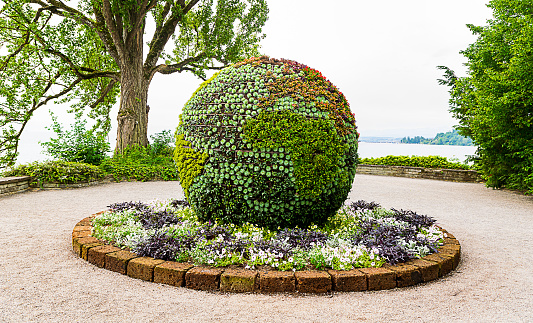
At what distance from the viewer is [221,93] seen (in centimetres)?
440

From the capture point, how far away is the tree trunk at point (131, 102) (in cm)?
1341

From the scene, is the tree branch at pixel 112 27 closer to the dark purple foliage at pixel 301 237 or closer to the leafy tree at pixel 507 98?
the dark purple foliage at pixel 301 237

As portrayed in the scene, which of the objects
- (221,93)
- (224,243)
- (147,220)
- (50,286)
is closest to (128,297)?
(50,286)

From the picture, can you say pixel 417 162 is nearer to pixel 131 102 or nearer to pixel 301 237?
pixel 131 102

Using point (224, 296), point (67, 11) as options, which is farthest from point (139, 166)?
point (224, 296)

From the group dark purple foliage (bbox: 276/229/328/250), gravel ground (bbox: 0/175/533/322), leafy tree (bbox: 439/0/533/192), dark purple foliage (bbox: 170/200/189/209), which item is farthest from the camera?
leafy tree (bbox: 439/0/533/192)

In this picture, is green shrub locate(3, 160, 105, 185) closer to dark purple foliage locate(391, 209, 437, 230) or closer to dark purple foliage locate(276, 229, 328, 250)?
dark purple foliage locate(276, 229, 328, 250)

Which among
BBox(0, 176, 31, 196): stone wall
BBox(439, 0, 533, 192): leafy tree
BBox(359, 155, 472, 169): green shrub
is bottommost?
BBox(0, 176, 31, 196): stone wall

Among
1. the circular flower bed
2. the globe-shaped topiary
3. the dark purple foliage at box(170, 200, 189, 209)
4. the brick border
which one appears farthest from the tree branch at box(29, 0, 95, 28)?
the brick border

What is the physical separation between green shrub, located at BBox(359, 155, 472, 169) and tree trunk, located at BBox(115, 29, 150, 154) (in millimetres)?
10793

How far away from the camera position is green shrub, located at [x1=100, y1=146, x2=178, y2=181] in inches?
446

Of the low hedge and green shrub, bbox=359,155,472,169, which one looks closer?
the low hedge

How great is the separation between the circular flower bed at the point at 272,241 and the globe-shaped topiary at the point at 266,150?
11.6 inches

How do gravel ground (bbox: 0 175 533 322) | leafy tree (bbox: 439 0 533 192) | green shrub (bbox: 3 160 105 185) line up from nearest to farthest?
gravel ground (bbox: 0 175 533 322) → leafy tree (bbox: 439 0 533 192) → green shrub (bbox: 3 160 105 185)
